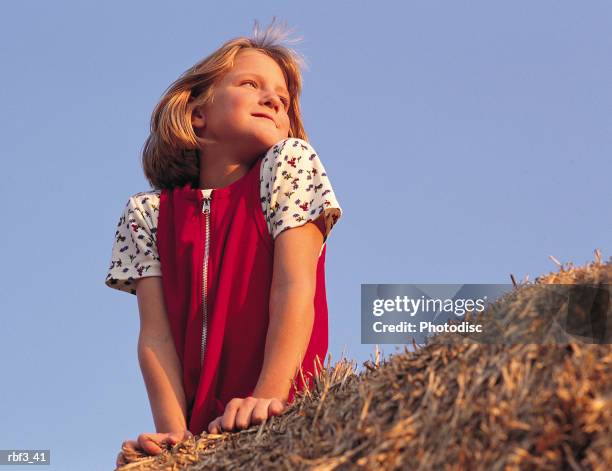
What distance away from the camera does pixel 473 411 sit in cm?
169

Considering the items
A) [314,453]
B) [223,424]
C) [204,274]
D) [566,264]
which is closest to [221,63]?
[204,274]

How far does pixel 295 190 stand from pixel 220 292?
48cm

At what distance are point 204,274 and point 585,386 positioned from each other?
205 cm

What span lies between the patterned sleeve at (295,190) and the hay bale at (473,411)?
1141mm

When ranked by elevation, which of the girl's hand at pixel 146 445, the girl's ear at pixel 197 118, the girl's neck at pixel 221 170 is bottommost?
the girl's hand at pixel 146 445

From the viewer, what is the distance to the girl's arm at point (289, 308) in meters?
2.96

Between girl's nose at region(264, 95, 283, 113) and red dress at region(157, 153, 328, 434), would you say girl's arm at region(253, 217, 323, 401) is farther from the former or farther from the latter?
girl's nose at region(264, 95, 283, 113)

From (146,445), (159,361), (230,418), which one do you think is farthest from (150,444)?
(159,361)

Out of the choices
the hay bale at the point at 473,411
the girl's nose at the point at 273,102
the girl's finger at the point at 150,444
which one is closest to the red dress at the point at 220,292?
the girl's nose at the point at 273,102

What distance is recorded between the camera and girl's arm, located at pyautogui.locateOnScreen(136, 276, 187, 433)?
3252mm

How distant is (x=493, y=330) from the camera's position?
6.46 feet

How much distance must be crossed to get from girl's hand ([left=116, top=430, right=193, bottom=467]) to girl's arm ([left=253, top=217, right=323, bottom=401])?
15.1 inches

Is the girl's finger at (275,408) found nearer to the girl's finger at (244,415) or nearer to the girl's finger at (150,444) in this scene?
the girl's finger at (244,415)

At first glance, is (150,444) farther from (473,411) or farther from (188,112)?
(188,112)
